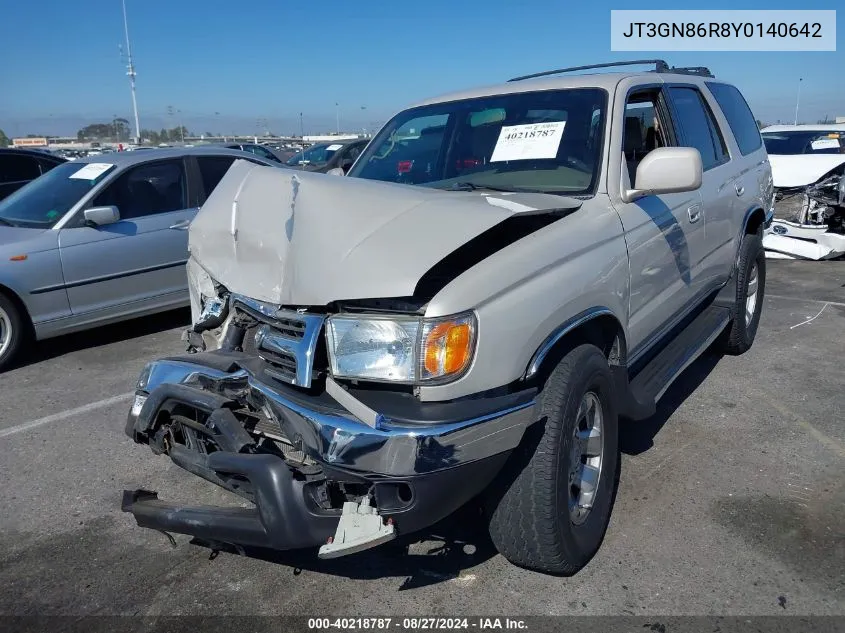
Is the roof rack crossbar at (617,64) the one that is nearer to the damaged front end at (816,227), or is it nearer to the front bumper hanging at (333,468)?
the front bumper hanging at (333,468)

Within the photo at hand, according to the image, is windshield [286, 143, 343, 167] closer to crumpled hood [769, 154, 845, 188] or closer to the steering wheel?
crumpled hood [769, 154, 845, 188]

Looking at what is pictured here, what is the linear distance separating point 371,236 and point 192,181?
4.84 m

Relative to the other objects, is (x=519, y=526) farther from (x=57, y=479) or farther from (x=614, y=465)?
(x=57, y=479)

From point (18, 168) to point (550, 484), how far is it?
967cm

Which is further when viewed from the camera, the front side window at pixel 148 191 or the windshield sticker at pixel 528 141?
the front side window at pixel 148 191

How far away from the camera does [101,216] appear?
593 centimetres

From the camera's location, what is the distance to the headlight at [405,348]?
2.28m

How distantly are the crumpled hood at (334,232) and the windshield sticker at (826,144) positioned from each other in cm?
1111

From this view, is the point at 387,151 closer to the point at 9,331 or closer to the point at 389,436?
the point at 389,436

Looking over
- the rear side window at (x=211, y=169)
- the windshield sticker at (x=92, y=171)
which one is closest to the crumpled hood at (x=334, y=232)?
the windshield sticker at (x=92, y=171)

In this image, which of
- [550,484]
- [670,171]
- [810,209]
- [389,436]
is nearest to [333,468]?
[389,436]

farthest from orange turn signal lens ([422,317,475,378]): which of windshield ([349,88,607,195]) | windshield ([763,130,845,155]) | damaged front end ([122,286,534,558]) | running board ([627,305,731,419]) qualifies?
windshield ([763,130,845,155])

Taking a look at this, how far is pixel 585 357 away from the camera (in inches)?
106

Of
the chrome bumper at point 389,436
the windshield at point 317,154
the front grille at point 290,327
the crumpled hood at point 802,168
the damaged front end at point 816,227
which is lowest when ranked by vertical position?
the damaged front end at point 816,227
